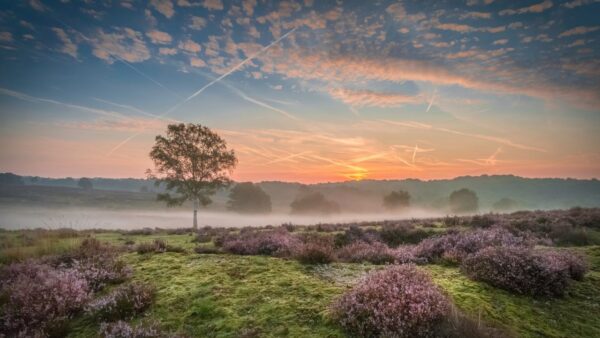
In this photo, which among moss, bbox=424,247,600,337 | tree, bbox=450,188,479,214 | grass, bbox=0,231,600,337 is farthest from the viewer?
tree, bbox=450,188,479,214

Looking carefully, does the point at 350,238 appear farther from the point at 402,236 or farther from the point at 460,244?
the point at 460,244

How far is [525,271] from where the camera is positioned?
577 centimetres

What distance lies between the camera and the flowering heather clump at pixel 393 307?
411cm

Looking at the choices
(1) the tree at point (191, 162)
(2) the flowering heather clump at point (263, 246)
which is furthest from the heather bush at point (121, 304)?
(1) the tree at point (191, 162)

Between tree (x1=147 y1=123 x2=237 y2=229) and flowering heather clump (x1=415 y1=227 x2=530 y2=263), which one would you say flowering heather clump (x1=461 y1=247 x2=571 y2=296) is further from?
tree (x1=147 y1=123 x2=237 y2=229)

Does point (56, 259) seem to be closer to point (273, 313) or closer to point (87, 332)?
point (87, 332)

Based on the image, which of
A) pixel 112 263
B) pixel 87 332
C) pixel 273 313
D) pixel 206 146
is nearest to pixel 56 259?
pixel 112 263

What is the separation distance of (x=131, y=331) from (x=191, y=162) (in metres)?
38.0

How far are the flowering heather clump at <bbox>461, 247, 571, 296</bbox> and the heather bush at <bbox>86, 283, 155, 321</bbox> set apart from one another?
249 inches

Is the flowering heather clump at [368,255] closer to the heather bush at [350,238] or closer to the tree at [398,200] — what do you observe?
the heather bush at [350,238]

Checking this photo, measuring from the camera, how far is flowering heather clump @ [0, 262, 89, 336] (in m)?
5.23

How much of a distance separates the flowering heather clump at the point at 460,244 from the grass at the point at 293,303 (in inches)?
26.8

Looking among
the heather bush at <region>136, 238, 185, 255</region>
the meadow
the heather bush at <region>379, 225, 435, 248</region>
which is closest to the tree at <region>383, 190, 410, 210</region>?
the heather bush at <region>379, 225, 435, 248</region>

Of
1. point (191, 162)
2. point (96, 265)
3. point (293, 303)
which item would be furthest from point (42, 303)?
point (191, 162)
